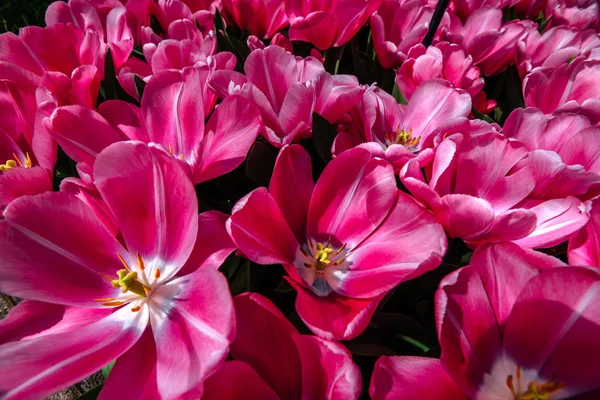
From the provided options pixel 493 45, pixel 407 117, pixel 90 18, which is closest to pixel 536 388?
pixel 407 117

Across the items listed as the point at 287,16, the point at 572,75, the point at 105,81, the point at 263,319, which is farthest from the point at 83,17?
the point at 572,75

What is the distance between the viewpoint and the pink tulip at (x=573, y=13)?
995 mm

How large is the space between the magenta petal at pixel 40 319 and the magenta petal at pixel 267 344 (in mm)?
159

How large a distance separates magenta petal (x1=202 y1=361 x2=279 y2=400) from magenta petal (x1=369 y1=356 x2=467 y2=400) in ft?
0.33

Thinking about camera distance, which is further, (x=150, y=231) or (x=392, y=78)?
(x=392, y=78)

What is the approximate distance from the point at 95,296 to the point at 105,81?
391 mm

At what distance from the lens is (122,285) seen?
17.6 inches

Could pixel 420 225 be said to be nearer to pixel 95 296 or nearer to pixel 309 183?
pixel 309 183

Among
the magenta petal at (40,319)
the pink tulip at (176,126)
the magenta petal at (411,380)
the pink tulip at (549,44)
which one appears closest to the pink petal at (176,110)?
the pink tulip at (176,126)

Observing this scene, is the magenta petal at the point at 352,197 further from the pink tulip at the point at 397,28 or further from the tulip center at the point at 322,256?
the pink tulip at the point at 397,28

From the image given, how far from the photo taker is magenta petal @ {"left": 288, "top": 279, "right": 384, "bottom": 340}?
38cm

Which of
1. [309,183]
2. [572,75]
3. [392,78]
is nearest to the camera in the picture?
[309,183]

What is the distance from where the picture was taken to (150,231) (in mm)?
479

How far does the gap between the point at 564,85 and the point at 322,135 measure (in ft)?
1.41
